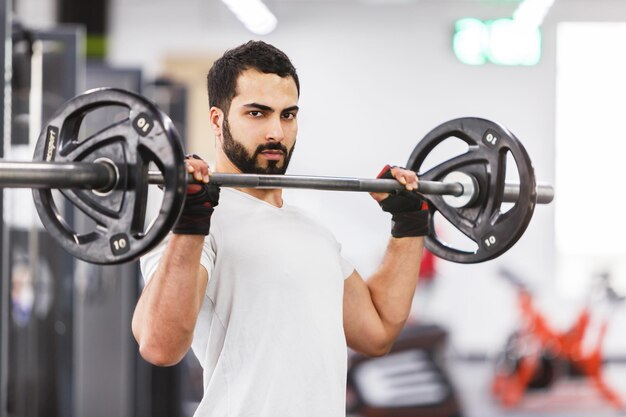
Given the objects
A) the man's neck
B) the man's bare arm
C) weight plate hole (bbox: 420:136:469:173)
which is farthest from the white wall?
the man's neck

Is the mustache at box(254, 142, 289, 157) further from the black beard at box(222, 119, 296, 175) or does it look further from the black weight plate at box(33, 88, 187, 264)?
the black weight plate at box(33, 88, 187, 264)

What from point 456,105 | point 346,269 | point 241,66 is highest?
point 456,105

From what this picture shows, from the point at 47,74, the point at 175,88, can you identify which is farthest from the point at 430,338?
the point at 47,74

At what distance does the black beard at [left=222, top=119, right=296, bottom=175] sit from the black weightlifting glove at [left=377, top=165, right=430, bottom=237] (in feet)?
0.97

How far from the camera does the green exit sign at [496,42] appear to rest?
797cm

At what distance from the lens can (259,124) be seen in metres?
1.89

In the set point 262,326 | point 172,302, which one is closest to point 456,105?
point 262,326

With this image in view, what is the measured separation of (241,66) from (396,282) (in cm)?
65

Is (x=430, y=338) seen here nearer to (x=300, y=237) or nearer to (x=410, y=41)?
(x=410, y=41)

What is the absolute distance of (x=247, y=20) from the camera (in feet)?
29.2

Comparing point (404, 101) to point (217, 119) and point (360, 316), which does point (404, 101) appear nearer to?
point (360, 316)

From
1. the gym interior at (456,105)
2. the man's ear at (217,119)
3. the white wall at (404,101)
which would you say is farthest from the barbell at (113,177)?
the white wall at (404,101)

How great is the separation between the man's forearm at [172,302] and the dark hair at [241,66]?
0.40 metres

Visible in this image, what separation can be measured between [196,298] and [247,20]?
24.5 ft
